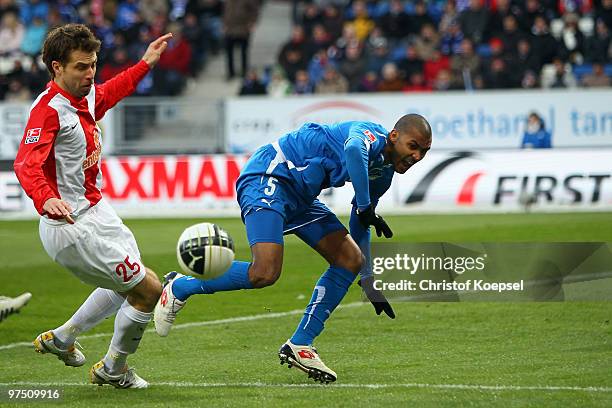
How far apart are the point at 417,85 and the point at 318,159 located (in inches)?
700

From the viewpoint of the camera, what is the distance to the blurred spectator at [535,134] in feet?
73.6

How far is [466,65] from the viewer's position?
2531 cm

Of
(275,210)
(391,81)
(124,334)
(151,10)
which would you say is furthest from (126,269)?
(151,10)

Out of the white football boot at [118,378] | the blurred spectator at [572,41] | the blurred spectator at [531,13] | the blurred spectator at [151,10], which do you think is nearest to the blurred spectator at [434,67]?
the blurred spectator at [531,13]

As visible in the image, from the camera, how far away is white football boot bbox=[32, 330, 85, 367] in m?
7.87

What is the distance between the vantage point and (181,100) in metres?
24.9

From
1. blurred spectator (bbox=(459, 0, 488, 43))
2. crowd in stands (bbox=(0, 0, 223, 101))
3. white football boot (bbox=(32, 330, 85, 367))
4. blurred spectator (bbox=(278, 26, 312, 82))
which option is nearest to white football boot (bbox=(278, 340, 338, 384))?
white football boot (bbox=(32, 330, 85, 367))

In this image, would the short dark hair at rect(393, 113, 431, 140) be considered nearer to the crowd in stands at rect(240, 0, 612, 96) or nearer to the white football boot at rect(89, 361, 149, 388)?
the white football boot at rect(89, 361, 149, 388)

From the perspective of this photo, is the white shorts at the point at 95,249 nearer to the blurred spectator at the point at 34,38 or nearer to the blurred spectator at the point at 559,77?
the blurred spectator at the point at 559,77

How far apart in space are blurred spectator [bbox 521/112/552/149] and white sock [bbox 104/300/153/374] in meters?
15.8

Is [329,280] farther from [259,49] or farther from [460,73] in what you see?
[259,49]

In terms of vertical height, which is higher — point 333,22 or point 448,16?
point 448,16

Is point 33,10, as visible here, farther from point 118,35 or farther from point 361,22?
point 361,22

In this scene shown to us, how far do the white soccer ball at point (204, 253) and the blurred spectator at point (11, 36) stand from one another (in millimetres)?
23009
